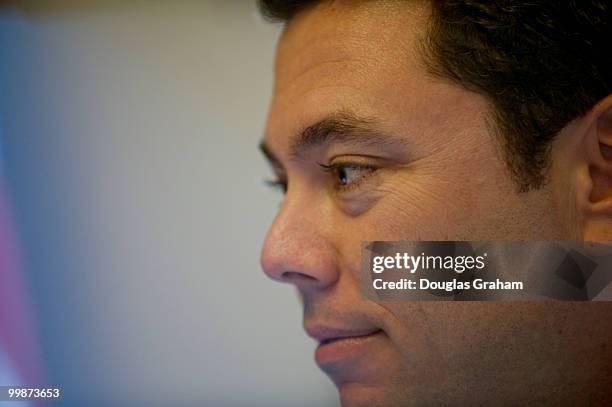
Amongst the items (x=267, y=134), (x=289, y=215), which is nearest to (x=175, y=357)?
(x=289, y=215)

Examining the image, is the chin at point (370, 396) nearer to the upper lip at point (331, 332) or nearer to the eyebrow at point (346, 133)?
the upper lip at point (331, 332)

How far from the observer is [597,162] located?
123 centimetres

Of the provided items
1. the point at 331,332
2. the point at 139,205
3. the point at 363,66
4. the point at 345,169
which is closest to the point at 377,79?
the point at 363,66

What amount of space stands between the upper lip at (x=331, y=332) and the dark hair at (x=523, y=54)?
1.32 feet

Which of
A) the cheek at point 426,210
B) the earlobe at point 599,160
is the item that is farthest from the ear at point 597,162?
the cheek at point 426,210

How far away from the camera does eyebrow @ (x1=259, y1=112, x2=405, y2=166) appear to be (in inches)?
50.6

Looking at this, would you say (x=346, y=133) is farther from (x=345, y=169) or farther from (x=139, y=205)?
(x=139, y=205)

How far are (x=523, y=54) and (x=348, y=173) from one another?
0.38m

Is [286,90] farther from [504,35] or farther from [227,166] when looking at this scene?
[504,35]

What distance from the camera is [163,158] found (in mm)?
1542

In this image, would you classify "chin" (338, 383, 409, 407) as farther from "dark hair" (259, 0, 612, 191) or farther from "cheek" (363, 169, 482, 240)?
"dark hair" (259, 0, 612, 191)

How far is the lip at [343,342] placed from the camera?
51.9 inches

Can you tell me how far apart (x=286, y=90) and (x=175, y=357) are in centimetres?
61

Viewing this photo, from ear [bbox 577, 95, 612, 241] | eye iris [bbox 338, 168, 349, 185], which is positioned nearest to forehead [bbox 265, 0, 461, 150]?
eye iris [bbox 338, 168, 349, 185]
